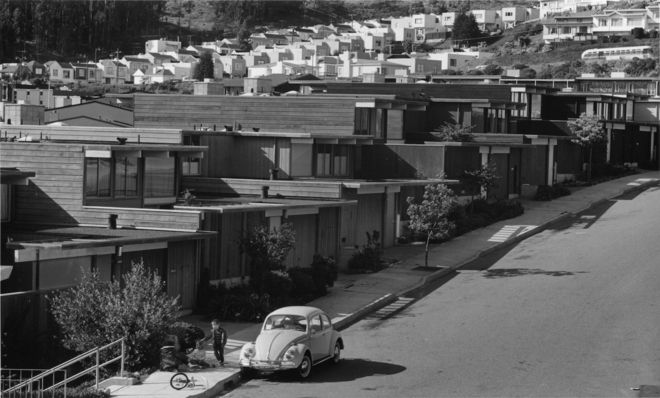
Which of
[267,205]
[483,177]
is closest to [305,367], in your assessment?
[267,205]

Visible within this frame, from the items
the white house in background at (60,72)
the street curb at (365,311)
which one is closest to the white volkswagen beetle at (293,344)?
the street curb at (365,311)

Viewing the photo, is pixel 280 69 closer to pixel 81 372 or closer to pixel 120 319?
pixel 120 319

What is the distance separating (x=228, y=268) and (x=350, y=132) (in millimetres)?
20932

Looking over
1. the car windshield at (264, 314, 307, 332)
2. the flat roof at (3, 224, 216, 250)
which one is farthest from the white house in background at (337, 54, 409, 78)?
the car windshield at (264, 314, 307, 332)

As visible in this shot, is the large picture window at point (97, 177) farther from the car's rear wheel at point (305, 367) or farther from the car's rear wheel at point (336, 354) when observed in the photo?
the car's rear wheel at point (305, 367)

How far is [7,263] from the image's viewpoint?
31.6 meters

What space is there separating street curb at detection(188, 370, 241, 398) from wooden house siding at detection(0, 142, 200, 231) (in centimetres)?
988

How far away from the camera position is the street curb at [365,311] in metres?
35.3

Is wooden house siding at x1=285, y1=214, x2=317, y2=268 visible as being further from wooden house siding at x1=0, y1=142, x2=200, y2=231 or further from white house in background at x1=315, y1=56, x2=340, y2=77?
white house in background at x1=315, y1=56, x2=340, y2=77

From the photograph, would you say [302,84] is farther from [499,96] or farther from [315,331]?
[315,331]

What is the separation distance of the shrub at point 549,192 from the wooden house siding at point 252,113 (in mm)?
14125

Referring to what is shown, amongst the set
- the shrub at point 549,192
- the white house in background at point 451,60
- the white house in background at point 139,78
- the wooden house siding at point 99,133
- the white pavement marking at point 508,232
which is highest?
the white house in background at point 451,60

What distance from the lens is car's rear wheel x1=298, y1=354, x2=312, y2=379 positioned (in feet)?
93.6

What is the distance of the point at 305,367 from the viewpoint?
28.7 meters
